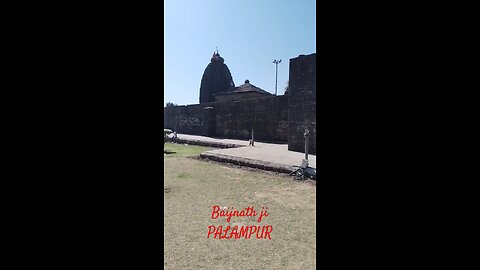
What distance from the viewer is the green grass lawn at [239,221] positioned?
2502 mm

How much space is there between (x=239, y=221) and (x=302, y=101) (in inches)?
281

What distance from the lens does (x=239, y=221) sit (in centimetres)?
356

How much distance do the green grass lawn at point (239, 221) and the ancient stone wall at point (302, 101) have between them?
12.3 feet

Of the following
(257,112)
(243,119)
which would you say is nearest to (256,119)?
(257,112)

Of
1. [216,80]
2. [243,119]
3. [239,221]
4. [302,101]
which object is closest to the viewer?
[239,221]

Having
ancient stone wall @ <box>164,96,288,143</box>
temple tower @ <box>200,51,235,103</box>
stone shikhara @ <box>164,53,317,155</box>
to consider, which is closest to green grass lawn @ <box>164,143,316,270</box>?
stone shikhara @ <box>164,53,317,155</box>

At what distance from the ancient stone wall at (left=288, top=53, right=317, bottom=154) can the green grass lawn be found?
12.3 ft

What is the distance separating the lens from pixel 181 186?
5477mm

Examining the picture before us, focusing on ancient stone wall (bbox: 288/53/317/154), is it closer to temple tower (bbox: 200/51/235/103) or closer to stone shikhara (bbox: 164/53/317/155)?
stone shikhara (bbox: 164/53/317/155)

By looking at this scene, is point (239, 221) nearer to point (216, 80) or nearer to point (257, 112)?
point (257, 112)

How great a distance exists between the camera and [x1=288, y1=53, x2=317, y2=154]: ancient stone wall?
946cm
